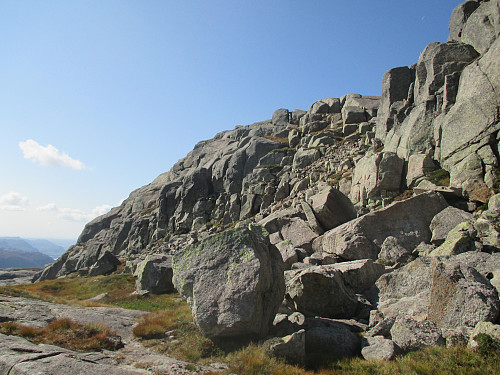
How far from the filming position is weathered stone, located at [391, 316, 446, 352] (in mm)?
9055

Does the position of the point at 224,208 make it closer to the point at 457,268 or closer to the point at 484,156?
the point at 484,156

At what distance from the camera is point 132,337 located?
12453mm

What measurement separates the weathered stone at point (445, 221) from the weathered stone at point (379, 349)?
38.2ft

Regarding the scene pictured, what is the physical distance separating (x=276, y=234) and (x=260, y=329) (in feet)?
55.7

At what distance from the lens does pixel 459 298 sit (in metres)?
9.42

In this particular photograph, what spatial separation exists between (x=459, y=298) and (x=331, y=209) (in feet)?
52.3

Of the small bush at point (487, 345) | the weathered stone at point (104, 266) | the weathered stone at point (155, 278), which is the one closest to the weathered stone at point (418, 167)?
the small bush at point (487, 345)

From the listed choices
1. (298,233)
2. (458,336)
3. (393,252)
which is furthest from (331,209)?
(458,336)

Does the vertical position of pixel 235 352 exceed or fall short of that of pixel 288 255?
it falls short

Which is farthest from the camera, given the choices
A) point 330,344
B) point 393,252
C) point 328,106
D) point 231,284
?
point 328,106

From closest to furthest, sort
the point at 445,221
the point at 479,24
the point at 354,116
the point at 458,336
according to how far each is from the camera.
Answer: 1. the point at 458,336
2. the point at 445,221
3. the point at 479,24
4. the point at 354,116

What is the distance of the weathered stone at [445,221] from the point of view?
18609 millimetres

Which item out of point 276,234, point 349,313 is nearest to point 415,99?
point 276,234

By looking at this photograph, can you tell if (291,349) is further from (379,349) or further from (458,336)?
(458,336)
